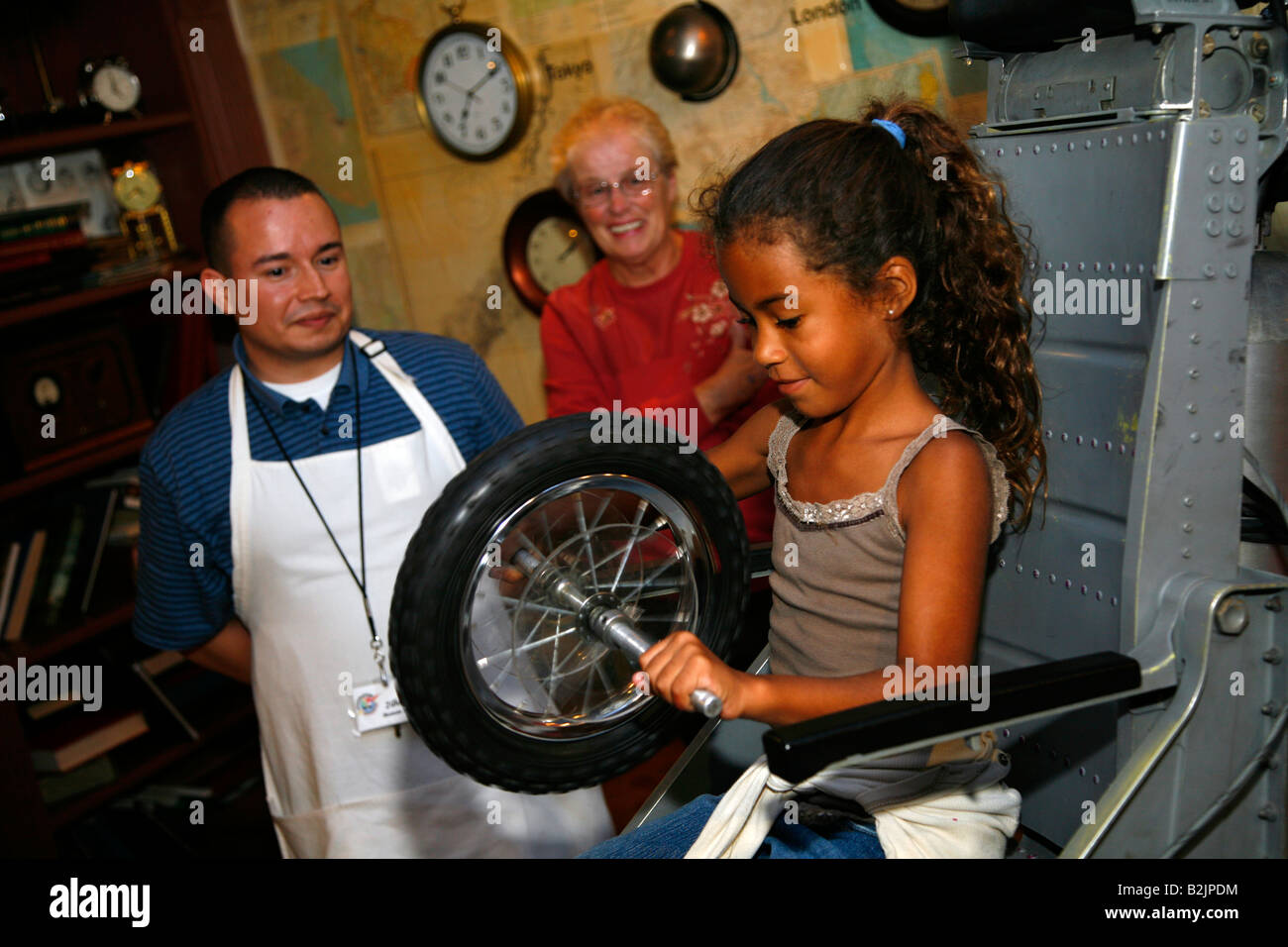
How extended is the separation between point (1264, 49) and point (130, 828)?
3496 mm

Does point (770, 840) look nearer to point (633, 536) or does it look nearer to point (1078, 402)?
point (633, 536)

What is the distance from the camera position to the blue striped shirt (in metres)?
2.00

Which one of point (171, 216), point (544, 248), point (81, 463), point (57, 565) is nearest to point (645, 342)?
point (544, 248)

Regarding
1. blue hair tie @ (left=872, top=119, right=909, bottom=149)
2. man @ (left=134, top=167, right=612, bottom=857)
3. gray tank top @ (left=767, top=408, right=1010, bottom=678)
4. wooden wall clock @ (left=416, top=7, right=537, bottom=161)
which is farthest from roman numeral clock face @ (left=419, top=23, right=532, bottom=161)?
gray tank top @ (left=767, top=408, right=1010, bottom=678)

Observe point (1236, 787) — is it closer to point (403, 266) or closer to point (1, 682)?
point (1, 682)

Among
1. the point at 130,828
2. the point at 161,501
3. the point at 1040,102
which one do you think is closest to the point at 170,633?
the point at 161,501

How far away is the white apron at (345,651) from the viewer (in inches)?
79.4

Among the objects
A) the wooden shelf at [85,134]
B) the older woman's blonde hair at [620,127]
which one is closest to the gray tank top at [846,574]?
the older woman's blonde hair at [620,127]

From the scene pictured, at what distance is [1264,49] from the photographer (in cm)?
130

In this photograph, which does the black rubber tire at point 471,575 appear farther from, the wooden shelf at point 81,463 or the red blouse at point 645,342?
the wooden shelf at point 81,463
